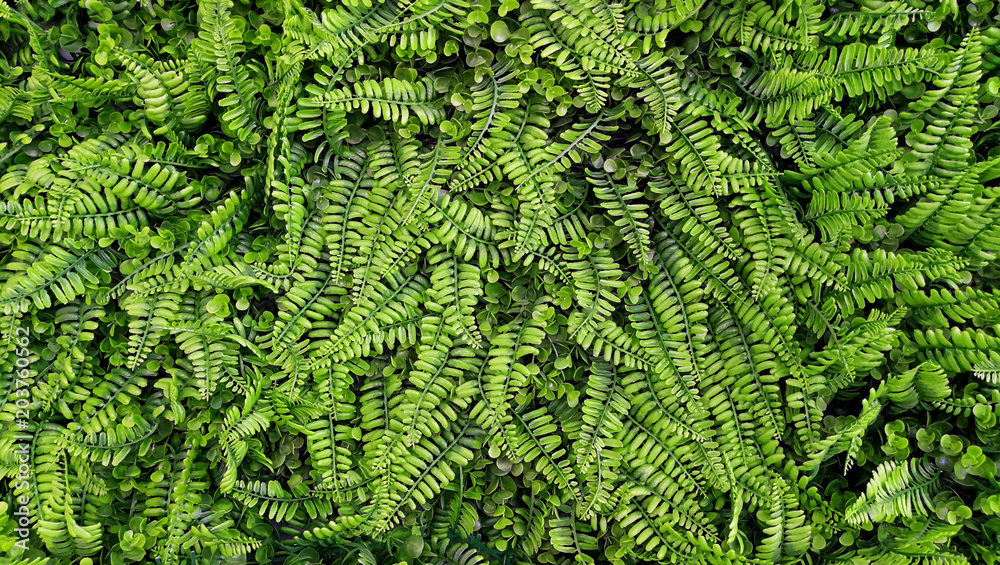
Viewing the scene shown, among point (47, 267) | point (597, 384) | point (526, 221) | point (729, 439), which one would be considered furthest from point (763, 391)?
point (47, 267)

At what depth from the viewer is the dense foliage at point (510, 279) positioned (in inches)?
59.2

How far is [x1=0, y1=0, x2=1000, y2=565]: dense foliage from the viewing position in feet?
4.93

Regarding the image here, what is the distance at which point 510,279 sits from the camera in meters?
1.62

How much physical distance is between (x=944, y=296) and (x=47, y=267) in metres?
2.41

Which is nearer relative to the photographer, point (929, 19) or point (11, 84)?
point (929, 19)

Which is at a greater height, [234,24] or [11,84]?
[234,24]

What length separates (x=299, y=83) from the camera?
1.54m

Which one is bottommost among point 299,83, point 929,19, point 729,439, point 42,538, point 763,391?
point 42,538

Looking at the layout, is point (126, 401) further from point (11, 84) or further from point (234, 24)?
point (234, 24)

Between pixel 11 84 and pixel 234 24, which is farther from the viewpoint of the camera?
pixel 11 84

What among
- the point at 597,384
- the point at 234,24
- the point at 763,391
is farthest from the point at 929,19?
the point at 234,24

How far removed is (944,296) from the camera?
5.01ft

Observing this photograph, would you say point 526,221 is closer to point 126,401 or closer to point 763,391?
point 763,391

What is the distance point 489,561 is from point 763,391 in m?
0.91
